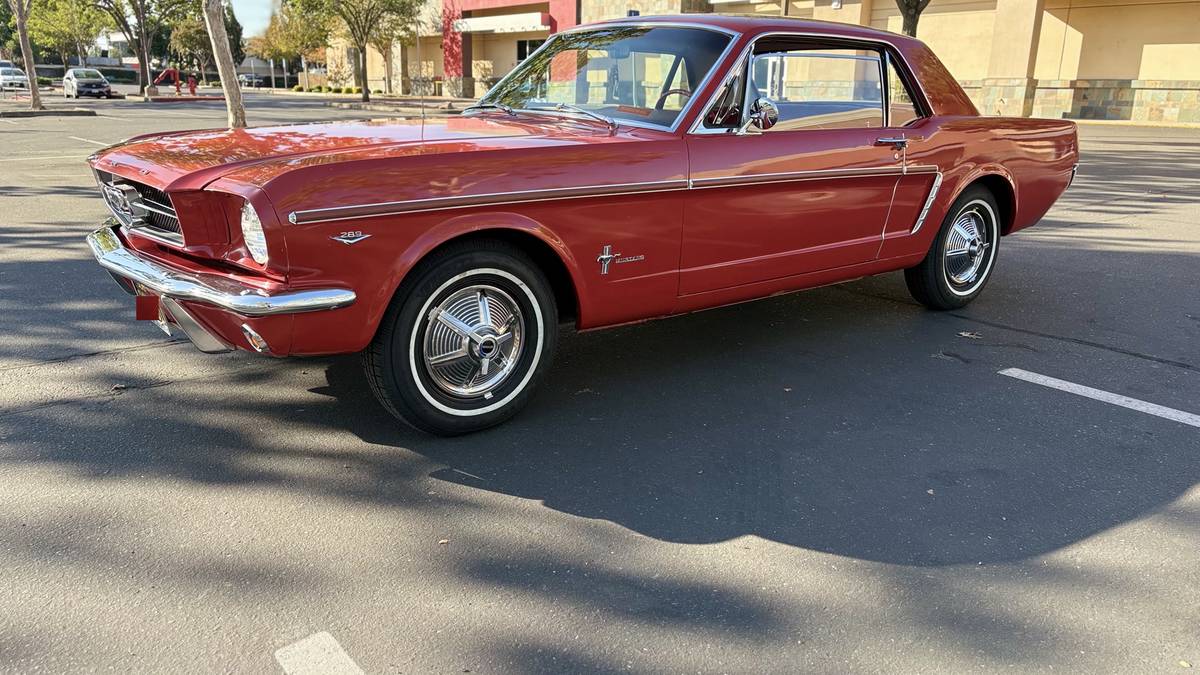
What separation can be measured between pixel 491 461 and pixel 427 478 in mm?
263

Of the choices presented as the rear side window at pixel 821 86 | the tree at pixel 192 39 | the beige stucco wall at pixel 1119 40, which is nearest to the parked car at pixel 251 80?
the tree at pixel 192 39

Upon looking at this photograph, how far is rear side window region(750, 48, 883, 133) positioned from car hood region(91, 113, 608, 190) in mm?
971

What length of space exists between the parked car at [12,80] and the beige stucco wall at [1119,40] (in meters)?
45.1

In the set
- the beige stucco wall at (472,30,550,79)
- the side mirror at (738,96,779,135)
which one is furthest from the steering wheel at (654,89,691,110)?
the beige stucco wall at (472,30,550,79)

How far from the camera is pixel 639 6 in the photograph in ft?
116

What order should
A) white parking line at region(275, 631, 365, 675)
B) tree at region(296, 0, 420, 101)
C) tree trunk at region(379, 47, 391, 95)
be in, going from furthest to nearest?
tree trunk at region(379, 47, 391, 95), tree at region(296, 0, 420, 101), white parking line at region(275, 631, 365, 675)

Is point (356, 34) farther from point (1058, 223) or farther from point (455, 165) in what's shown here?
point (455, 165)

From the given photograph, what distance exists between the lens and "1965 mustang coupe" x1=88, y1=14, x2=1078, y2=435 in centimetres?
302

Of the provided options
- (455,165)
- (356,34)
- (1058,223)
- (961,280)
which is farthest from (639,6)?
(455,165)

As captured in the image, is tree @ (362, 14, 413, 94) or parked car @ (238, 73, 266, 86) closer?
tree @ (362, 14, 413, 94)

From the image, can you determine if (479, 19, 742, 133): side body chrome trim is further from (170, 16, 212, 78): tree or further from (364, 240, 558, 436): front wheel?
(170, 16, 212, 78): tree

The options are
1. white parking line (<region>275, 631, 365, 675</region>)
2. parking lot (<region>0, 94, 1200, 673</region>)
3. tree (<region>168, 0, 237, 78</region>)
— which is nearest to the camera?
white parking line (<region>275, 631, 365, 675</region>)

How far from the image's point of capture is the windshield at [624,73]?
4.06 meters

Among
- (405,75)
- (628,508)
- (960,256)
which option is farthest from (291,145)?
(405,75)
